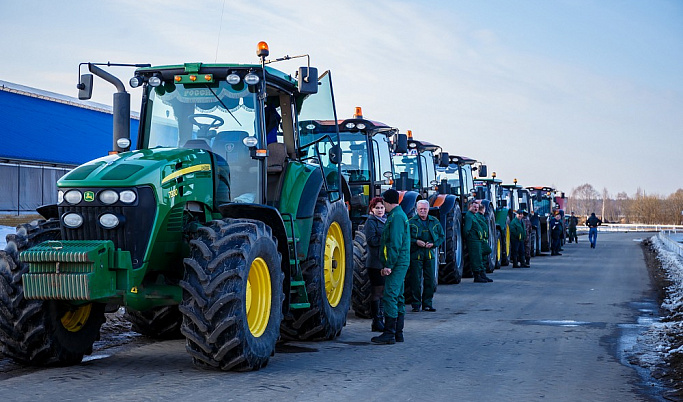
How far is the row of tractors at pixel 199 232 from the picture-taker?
7.21 metres

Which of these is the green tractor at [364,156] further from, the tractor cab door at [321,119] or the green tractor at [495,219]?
the green tractor at [495,219]

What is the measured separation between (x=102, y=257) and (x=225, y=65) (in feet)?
8.80

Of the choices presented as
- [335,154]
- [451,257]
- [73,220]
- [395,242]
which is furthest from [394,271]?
[451,257]

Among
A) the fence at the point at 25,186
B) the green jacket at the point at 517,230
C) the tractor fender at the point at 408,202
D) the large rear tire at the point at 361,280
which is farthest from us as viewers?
the fence at the point at 25,186

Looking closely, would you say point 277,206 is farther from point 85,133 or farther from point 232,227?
point 85,133

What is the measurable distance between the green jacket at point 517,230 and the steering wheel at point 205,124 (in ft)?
60.4

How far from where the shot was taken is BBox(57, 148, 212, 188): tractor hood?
24.2 ft

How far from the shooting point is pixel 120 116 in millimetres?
8664

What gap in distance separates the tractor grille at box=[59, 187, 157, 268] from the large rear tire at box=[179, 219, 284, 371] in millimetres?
427

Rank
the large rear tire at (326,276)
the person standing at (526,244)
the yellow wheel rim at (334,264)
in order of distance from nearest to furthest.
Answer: the large rear tire at (326,276), the yellow wheel rim at (334,264), the person standing at (526,244)

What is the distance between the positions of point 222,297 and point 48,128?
26.1m

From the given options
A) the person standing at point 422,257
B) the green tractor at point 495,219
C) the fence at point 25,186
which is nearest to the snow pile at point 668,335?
the person standing at point 422,257

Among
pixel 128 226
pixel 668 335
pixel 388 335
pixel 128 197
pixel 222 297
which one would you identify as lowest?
pixel 668 335

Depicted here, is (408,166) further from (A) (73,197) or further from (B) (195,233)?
(A) (73,197)
